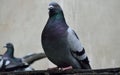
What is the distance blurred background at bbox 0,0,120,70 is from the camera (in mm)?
2830

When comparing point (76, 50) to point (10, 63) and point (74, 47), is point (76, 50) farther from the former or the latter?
point (10, 63)

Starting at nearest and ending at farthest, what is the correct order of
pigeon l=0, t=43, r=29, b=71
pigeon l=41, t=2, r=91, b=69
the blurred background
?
1. pigeon l=41, t=2, r=91, b=69
2. pigeon l=0, t=43, r=29, b=71
3. the blurred background

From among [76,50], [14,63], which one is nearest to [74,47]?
[76,50]

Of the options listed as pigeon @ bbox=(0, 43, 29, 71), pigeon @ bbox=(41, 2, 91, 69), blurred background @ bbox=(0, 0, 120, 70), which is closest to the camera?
pigeon @ bbox=(41, 2, 91, 69)

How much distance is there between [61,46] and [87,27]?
132cm

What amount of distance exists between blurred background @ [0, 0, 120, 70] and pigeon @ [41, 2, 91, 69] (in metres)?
1.16

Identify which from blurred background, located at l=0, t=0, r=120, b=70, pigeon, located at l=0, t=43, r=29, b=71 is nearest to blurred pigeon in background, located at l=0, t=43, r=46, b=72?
pigeon, located at l=0, t=43, r=29, b=71

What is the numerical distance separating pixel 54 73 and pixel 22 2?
1.99 metres

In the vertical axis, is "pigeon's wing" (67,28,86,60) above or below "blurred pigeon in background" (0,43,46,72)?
above

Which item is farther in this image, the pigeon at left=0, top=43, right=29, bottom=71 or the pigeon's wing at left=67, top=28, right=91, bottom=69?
the pigeon at left=0, top=43, right=29, bottom=71

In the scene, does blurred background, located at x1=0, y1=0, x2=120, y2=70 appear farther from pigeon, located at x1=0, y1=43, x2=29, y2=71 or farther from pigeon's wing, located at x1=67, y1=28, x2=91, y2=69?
pigeon's wing, located at x1=67, y1=28, x2=91, y2=69

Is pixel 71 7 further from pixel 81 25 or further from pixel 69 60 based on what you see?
pixel 69 60

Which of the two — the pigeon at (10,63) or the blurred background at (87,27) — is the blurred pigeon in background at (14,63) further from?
the blurred background at (87,27)

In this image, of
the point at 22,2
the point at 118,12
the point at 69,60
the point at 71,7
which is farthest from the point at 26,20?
the point at 69,60
